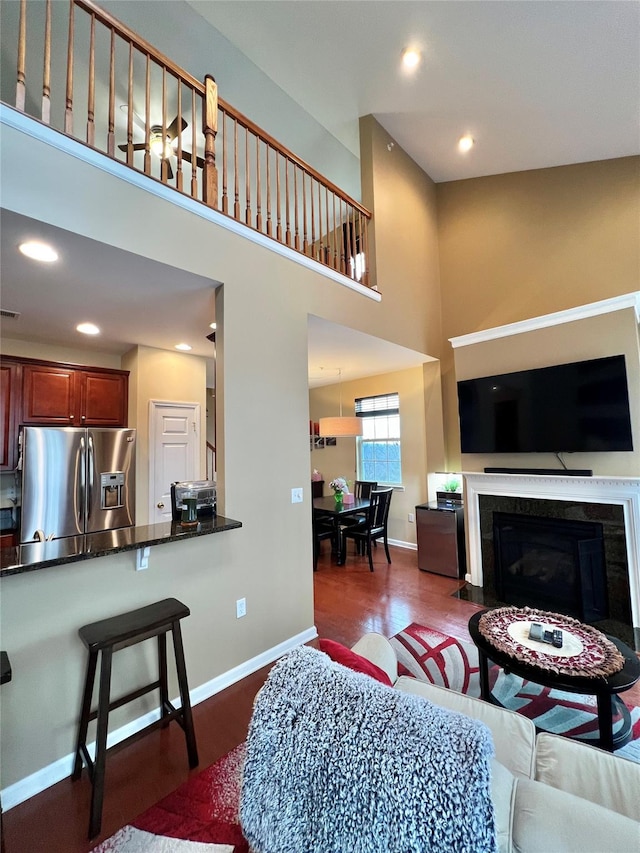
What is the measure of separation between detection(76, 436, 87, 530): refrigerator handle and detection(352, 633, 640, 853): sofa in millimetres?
2840

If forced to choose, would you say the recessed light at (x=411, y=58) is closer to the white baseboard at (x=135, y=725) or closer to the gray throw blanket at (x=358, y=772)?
the gray throw blanket at (x=358, y=772)

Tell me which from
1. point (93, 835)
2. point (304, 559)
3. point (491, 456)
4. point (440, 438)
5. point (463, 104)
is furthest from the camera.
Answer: point (440, 438)

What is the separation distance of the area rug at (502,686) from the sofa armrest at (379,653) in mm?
1042

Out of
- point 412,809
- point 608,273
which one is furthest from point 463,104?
point 412,809

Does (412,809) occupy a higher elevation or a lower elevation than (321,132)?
lower

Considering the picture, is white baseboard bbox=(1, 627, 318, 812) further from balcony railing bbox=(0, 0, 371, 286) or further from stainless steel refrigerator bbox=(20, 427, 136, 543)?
balcony railing bbox=(0, 0, 371, 286)

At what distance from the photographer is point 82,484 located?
320 centimetres

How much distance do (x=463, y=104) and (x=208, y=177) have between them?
2826 mm

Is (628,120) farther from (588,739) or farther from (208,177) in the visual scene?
(588,739)

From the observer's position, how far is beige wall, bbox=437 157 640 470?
3.49 metres

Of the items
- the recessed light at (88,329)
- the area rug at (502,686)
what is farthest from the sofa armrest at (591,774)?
the recessed light at (88,329)

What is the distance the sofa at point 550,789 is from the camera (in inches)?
31.3

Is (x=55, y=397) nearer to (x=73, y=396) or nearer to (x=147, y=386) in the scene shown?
(x=73, y=396)

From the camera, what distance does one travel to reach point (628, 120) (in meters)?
3.14
